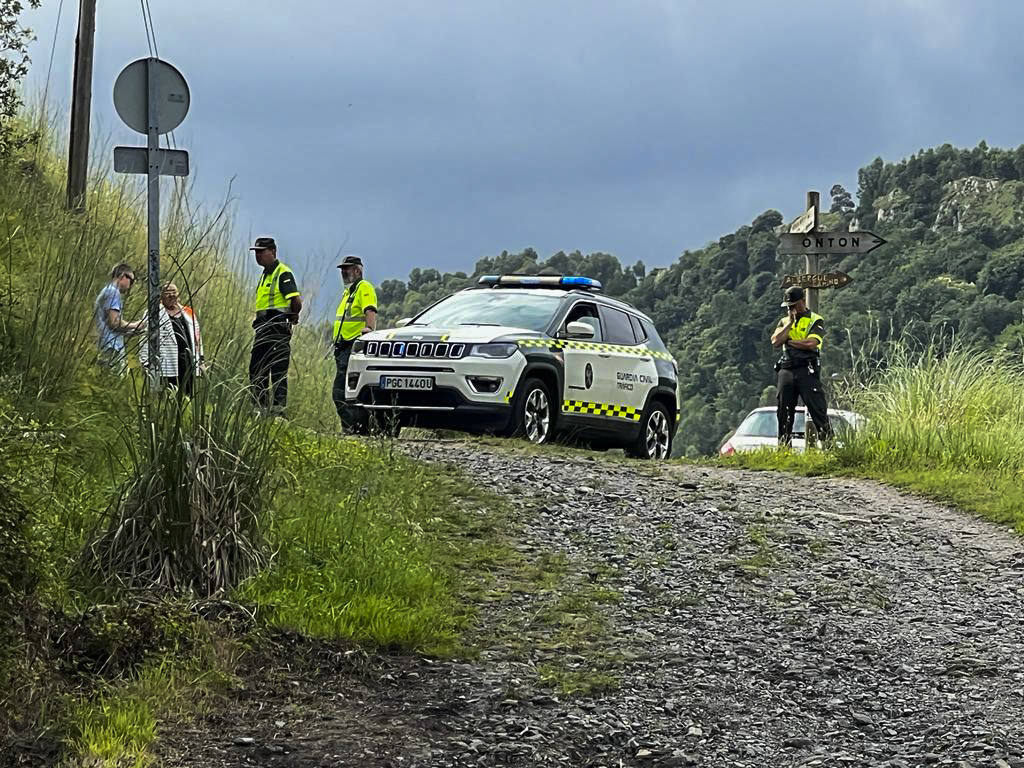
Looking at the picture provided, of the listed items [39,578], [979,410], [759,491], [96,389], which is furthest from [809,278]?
[39,578]

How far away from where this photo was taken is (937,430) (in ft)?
55.6

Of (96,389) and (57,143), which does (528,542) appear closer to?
(96,389)

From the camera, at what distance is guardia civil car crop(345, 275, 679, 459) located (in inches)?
642

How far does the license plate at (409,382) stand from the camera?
16297 millimetres

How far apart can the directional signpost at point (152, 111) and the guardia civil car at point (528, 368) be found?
456 cm

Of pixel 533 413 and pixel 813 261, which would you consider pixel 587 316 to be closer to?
pixel 533 413

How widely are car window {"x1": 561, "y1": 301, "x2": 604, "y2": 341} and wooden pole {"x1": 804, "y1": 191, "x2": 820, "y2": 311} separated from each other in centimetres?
303

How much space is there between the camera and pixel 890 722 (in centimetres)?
706

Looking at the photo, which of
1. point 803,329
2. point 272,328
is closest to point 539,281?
point 803,329

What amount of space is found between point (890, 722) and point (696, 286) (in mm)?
76792

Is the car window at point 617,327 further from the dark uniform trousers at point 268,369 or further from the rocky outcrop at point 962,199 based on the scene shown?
the rocky outcrop at point 962,199

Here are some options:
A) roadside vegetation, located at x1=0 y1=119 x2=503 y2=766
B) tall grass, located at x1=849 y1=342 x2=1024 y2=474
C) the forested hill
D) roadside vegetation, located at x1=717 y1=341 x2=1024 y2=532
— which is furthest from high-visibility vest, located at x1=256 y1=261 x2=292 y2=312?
the forested hill

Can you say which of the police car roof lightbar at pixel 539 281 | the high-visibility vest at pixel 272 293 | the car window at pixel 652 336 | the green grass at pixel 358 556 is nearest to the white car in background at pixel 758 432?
the car window at pixel 652 336

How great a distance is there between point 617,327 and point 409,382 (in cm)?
318
